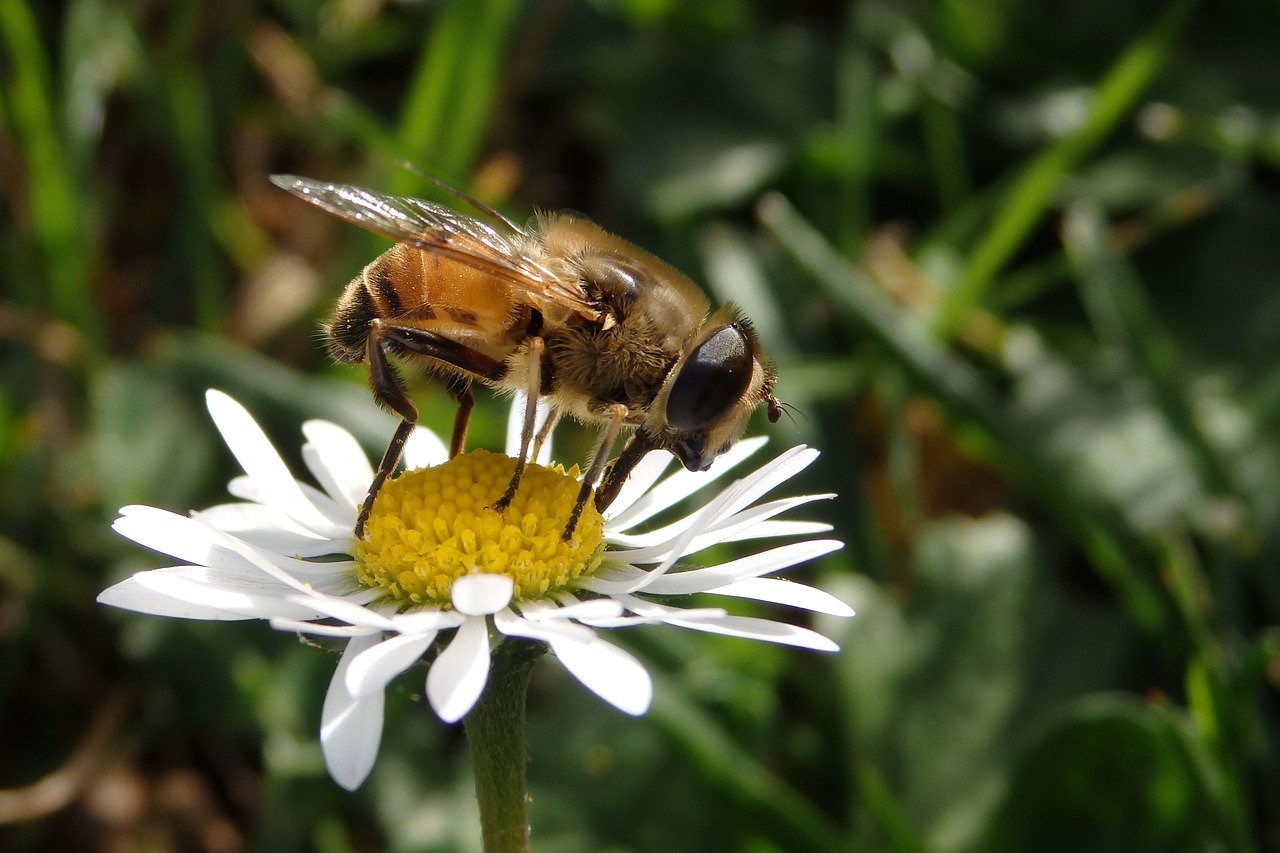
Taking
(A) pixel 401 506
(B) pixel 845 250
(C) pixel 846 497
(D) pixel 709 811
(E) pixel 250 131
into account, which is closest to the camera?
(A) pixel 401 506

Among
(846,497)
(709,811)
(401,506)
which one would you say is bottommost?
(709,811)

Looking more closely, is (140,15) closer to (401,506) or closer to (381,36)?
(381,36)

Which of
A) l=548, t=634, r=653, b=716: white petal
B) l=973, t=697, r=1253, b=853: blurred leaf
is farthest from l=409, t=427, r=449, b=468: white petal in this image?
l=973, t=697, r=1253, b=853: blurred leaf

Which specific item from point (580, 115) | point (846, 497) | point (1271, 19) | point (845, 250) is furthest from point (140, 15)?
point (1271, 19)

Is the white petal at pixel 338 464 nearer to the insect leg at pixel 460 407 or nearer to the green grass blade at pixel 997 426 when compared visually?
the insect leg at pixel 460 407

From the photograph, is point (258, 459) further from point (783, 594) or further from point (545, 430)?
point (783, 594)

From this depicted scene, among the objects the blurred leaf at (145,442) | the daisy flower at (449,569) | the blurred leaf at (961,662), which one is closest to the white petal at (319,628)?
the daisy flower at (449,569)

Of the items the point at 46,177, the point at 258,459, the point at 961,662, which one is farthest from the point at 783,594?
the point at 46,177
